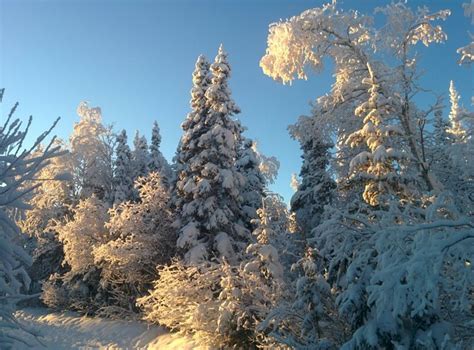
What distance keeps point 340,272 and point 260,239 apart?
5.27 meters

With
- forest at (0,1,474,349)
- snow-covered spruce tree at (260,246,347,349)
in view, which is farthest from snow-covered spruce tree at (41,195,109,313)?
snow-covered spruce tree at (260,246,347,349)

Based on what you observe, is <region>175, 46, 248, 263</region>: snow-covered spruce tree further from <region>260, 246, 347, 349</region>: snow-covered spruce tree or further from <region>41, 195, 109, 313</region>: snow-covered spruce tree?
<region>260, 246, 347, 349</region>: snow-covered spruce tree

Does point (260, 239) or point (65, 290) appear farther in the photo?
point (65, 290)

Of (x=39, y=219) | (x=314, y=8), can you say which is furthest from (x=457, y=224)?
(x=39, y=219)

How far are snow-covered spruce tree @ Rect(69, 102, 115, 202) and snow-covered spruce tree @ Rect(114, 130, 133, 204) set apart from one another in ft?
3.34

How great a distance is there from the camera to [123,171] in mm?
29781

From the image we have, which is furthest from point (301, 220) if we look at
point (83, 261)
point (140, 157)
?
point (140, 157)

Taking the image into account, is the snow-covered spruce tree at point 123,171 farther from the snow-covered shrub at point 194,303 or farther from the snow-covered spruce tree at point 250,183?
the snow-covered shrub at point 194,303

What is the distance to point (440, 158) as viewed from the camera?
13336 millimetres

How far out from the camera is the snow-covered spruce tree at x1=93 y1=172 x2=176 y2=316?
1882 centimetres

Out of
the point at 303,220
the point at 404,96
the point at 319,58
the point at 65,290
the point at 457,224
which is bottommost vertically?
the point at 65,290

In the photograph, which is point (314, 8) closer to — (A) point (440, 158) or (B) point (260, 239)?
(A) point (440, 158)

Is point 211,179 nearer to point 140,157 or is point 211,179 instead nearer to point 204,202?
point 204,202

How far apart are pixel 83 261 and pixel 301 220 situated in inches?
455
